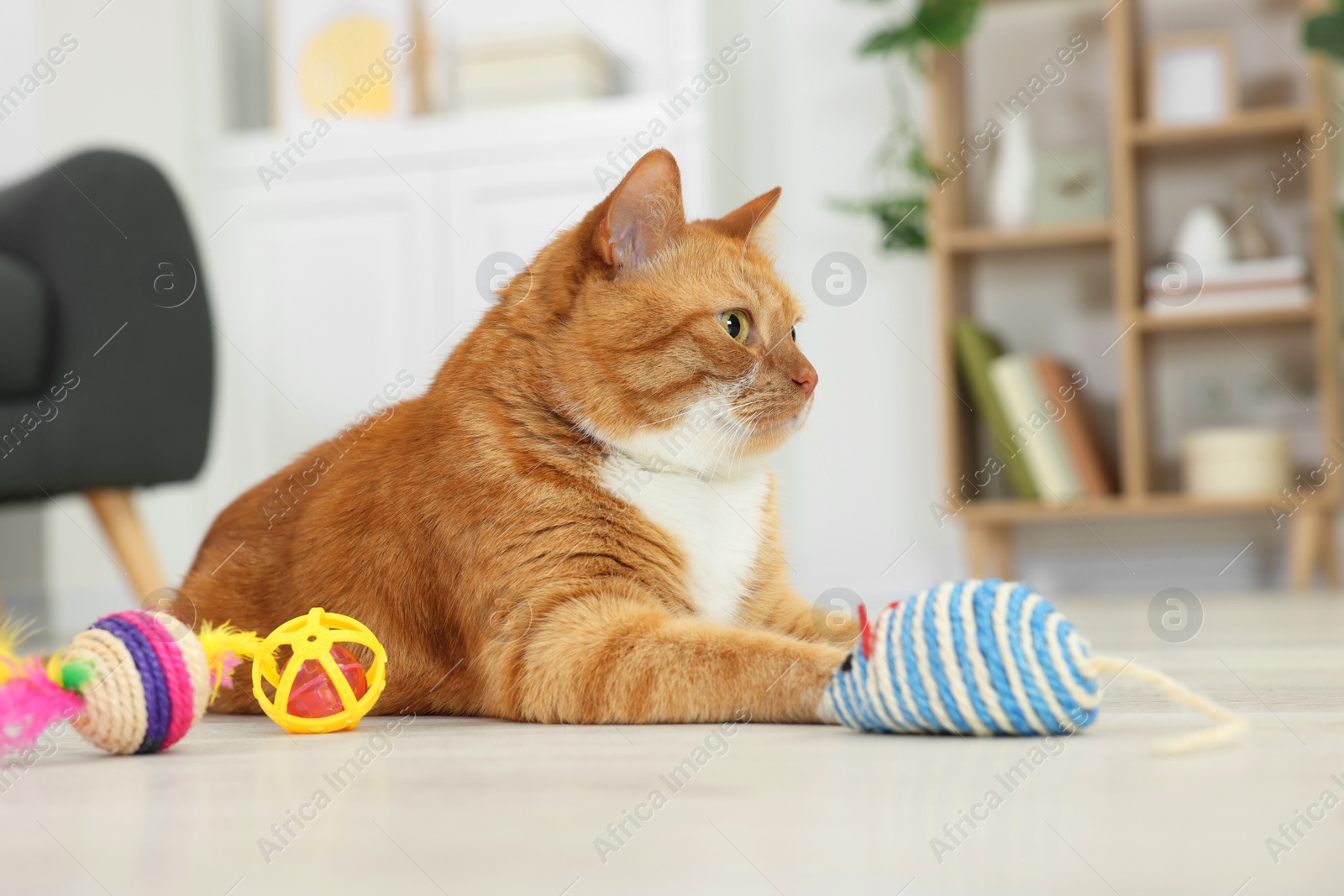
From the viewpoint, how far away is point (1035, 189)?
11.7 ft

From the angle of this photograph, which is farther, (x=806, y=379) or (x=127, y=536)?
(x=127, y=536)

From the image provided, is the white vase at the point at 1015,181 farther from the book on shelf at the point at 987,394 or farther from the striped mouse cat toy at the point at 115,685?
the striped mouse cat toy at the point at 115,685

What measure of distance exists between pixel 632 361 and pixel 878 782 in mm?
516

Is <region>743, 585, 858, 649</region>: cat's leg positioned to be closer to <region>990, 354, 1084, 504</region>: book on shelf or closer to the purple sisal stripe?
the purple sisal stripe

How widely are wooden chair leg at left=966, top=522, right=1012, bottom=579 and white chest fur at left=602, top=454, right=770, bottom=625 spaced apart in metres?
2.30

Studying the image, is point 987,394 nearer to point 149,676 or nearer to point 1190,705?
point 1190,705

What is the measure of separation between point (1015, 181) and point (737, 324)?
2.59 metres

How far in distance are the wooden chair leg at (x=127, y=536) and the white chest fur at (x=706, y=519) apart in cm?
153

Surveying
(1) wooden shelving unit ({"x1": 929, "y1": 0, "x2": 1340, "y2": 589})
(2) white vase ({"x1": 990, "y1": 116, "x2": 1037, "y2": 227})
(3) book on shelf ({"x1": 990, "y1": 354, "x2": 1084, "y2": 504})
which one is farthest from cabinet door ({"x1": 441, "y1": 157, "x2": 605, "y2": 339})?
(3) book on shelf ({"x1": 990, "y1": 354, "x2": 1084, "y2": 504})

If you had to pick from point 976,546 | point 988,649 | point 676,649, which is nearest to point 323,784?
point 676,649

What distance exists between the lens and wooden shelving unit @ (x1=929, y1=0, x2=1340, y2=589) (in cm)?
329

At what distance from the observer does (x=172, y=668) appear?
923 millimetres

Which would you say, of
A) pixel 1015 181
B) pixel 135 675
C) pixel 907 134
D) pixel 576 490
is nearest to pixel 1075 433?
pixel 1015 181

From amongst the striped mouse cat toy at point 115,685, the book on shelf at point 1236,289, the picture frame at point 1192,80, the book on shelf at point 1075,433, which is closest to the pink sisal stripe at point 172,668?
the striped mouse cat toy at point 115,685
